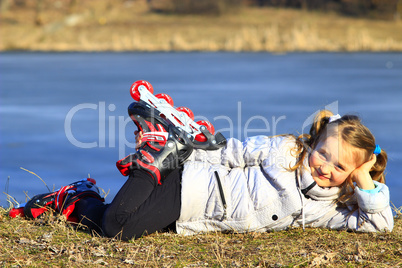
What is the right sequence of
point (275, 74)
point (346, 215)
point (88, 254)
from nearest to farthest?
point (88, 254) < point (346, 215) < point (275, 74)

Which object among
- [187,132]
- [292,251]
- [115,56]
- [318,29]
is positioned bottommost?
[292,251]

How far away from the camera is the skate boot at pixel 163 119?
3.49 m

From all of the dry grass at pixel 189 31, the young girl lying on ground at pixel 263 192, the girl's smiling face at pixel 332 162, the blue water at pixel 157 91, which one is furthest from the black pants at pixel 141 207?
the dry grass at pixel 189 31

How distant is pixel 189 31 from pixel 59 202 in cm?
2331

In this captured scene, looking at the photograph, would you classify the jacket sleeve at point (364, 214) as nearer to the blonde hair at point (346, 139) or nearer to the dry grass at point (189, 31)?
the blonde hair at point (346, 139)

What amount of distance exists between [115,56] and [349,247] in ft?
53.7

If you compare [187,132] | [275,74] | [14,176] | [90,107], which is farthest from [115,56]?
[187,132]

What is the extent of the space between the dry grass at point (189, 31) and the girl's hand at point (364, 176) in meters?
16.5

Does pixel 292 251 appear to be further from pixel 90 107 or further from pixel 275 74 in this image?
pixel 275 74

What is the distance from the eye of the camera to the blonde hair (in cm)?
321

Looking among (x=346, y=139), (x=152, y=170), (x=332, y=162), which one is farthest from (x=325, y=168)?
(x=152, y=170)

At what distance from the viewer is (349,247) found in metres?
3.00

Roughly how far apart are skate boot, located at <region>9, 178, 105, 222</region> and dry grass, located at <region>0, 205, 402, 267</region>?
0.11 meters

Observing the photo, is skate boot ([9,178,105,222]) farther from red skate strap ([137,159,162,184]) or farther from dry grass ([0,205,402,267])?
red skate strap ([137,159,162,184])
